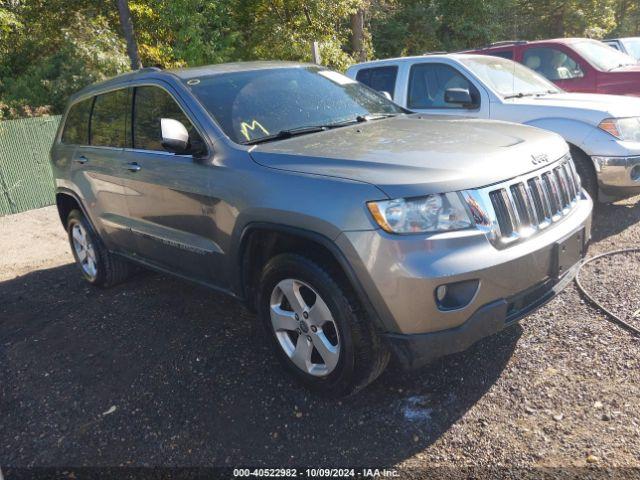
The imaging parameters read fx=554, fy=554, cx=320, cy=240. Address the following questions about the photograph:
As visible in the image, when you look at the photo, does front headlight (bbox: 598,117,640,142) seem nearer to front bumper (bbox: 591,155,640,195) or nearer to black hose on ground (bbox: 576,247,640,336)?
front bumper (bbox: 591,155,640,195)

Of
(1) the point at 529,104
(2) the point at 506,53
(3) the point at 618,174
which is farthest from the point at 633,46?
(3) the point at 618,174

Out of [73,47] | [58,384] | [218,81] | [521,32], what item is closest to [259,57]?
[73,47]

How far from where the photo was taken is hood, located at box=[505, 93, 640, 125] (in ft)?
17.8

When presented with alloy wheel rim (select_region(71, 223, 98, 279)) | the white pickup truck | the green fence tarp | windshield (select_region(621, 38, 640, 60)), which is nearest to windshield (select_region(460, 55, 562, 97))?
the white pickup truck

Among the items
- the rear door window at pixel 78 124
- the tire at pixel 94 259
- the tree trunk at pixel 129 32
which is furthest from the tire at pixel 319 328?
the tree trunk at pixel 129 32

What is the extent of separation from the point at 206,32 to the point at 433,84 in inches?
347

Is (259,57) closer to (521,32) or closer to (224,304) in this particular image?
(224,304)

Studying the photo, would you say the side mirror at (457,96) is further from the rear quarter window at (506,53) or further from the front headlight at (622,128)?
the rear quarter window at (506,53)

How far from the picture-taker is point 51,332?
4.42m

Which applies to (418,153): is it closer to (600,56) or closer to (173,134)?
(173,134)

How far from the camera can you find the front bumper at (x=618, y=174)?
5227mm

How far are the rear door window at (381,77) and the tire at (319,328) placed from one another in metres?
4.81

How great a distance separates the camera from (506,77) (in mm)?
6613

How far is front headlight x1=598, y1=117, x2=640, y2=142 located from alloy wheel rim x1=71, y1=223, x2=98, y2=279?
5.00m
